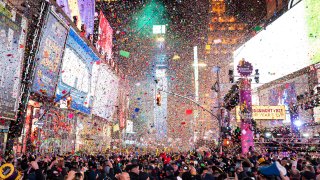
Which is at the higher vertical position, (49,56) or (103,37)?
(103,37)

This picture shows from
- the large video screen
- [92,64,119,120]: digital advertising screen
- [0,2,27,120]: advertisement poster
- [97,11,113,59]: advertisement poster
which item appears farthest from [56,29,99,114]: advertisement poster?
the large video screen

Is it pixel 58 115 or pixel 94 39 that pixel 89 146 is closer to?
pixel 58 115

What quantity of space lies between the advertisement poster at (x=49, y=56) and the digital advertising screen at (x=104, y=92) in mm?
18276

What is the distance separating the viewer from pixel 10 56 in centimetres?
2133

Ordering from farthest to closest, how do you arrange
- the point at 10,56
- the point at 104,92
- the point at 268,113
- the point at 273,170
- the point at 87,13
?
the point at 104,92, the point at 87,13, the point at 268,113, the point at 10,56, the point at 273,170

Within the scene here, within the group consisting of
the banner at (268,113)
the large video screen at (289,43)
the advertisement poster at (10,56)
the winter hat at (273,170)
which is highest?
the large video screen at (289,43)

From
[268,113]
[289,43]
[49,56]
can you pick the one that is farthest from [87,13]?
[268,113]

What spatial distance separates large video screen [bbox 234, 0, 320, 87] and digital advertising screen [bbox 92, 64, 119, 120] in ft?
85.5

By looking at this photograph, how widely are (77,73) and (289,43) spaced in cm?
2955

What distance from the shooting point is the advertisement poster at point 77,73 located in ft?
112

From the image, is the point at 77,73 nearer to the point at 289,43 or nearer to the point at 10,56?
the point at 10,56

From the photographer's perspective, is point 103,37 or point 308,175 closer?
point 308,175

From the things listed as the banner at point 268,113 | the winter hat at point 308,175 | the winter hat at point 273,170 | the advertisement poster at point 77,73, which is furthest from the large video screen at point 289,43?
the winter hat at point 273,170

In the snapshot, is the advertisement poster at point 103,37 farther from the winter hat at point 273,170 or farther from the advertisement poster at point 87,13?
the winter hat at point 273,170
